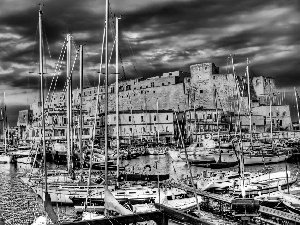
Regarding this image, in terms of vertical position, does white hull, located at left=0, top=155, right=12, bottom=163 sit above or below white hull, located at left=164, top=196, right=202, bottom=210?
below

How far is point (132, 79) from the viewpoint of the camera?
108 metres

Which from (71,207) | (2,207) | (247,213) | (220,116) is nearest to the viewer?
(247,213)

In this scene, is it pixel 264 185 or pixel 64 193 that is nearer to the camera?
pixel 64 193

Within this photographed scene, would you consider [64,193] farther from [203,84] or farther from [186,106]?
[203,84]

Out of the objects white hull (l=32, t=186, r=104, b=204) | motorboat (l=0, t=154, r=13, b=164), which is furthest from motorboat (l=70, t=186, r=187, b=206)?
motorboat (l=0, t=154, r=13, b=164)

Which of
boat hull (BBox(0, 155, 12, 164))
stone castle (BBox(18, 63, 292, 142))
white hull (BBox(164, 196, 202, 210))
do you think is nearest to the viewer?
white hull (BBox(164, 196, 202, 210))

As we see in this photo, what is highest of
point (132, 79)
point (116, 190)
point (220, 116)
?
point (132, 79)

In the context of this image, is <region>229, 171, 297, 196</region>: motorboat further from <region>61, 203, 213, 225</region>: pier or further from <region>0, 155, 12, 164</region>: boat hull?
<region>0, 155, 12, 164</region>: boat hull

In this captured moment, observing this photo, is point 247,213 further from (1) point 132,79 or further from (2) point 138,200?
(1) point 132,79

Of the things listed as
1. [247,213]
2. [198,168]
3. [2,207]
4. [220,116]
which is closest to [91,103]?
[220,116]

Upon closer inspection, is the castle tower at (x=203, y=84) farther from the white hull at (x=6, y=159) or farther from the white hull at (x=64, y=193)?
the white hull at (x=64, y=193)

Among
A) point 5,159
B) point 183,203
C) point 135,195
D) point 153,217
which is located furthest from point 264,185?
point 5,159

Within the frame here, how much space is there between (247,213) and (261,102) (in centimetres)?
8951

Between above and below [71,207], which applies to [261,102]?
above
